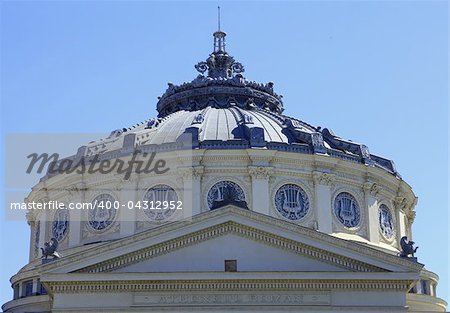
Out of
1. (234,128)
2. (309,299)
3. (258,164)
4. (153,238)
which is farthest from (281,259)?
(234,128)

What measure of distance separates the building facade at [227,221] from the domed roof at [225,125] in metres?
0.10

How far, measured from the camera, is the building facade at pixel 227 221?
39.2 metres

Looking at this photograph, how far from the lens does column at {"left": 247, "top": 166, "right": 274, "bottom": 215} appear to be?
51562mm

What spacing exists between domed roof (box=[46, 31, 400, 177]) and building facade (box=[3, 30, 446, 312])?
96mm

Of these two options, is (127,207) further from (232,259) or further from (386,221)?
(386,221)

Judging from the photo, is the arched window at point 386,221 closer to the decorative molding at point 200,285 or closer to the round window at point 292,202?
the round window at point 292,202

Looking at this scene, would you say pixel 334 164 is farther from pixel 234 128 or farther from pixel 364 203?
pixel 234 128

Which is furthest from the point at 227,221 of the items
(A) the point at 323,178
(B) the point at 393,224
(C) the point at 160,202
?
(B) the point at 393,224

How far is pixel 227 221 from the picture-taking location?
39812mm

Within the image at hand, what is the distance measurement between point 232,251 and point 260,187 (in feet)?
41.0

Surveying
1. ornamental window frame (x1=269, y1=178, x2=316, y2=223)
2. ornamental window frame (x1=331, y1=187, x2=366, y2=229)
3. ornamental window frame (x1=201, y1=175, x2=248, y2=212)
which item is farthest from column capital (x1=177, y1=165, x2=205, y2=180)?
ornamental window frame (x1=331, y1=187, x2=366, y2=229)

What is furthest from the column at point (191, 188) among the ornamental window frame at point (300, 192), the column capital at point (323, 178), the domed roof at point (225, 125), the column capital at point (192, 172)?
the column capital at point (323, 178)

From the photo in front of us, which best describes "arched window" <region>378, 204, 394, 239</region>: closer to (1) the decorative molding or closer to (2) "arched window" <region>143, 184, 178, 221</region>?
(2) "arched window" <region>143, 184, 178, 221</region>

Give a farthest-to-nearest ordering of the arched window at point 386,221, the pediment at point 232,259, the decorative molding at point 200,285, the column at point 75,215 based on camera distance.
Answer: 1. the arched window at point 386,221
2. the column at point 75,215
3. the pediment at point 232,259
4. the decorative molding at point 200,285
